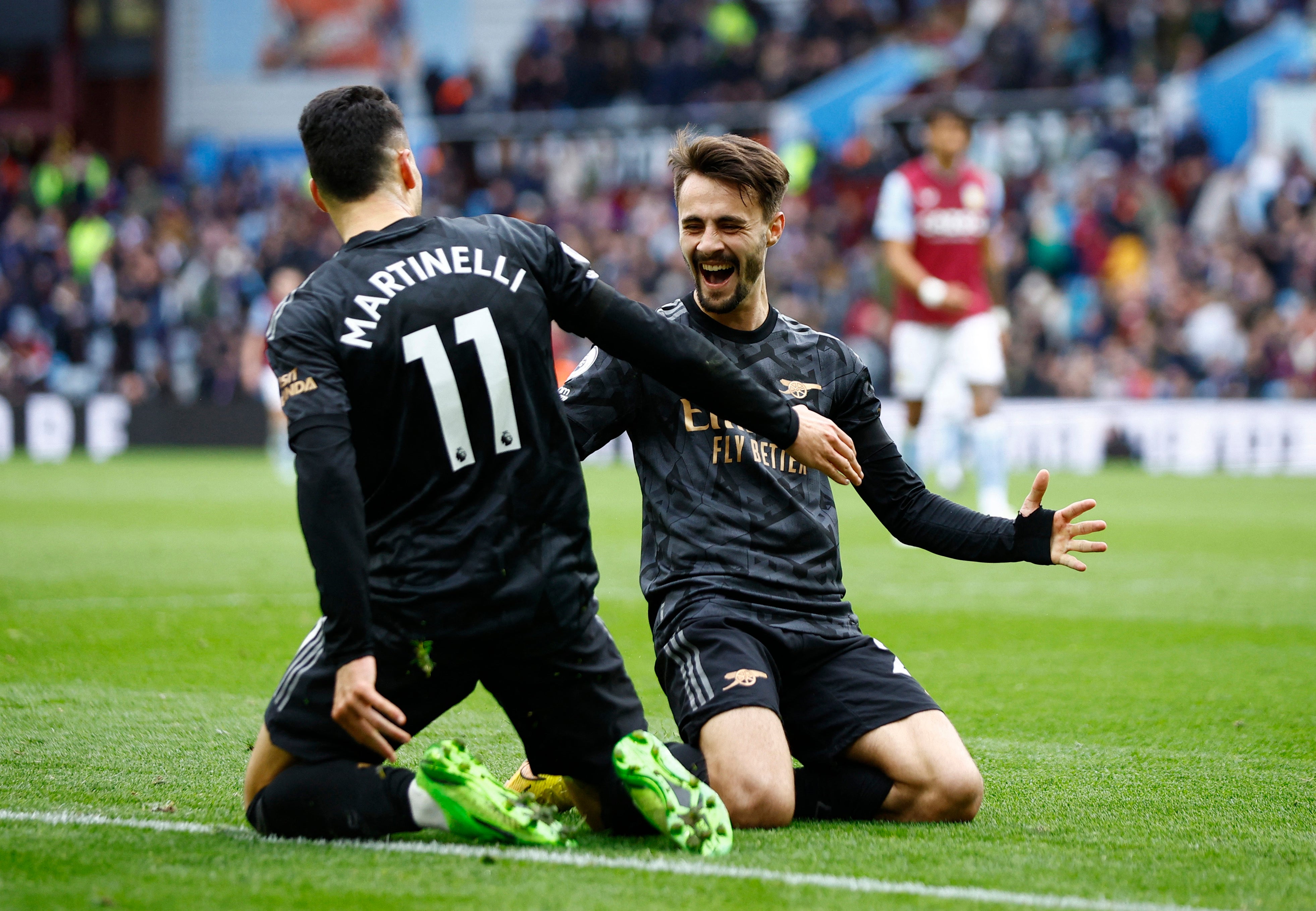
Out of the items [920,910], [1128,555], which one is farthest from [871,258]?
[920,910]

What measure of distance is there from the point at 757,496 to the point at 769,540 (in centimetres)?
12

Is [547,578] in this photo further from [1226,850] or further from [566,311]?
[1226,850]

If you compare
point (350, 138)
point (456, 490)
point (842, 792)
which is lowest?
point (842, 792)

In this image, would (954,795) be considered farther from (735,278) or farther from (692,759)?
(735,278)

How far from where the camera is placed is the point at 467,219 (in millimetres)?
3406

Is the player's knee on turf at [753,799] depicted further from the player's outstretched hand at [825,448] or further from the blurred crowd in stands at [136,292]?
the blurred crowd in stands at [136,292]

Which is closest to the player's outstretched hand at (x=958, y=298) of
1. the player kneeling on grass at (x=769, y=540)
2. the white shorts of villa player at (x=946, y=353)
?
the white shorts of villa player at (x=946, y=353)

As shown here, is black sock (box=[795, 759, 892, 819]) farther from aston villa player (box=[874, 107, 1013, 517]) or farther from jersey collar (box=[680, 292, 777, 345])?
aston villa player (box=[874, 107, 1013, 517])

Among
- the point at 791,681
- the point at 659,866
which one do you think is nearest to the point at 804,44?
the point at 791,681

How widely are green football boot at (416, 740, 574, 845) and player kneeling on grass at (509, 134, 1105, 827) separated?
51 cm

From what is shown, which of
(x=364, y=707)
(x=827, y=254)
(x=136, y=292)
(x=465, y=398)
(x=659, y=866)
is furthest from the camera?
(x=136, y=292)

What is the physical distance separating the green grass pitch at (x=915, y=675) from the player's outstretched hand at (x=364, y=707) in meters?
0.25

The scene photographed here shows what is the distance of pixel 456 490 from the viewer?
10.6 ft

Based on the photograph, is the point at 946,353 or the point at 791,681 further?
the point at 946,353
